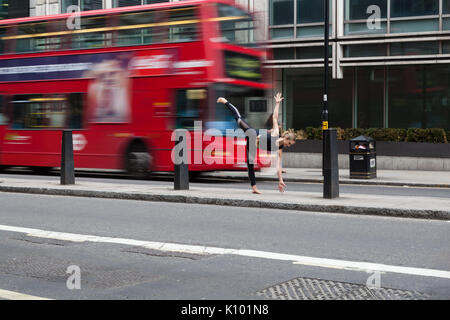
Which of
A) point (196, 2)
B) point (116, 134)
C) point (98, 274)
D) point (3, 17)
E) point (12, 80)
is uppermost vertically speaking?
point (3, 17)

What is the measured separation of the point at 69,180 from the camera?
14.7m

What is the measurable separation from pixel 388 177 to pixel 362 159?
121cm

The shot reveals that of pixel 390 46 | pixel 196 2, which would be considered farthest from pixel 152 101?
pixel 390 46

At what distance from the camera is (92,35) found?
1888 centimetres

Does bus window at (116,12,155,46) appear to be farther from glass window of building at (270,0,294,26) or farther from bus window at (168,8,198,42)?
glass window of building at (270,0,294,26)

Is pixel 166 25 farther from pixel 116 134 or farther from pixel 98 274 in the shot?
pixel 98 274

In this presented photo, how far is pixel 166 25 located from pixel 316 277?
12.5 m

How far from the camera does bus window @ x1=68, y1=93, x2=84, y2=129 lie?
62.9ft

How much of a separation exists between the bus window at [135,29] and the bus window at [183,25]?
651 mm

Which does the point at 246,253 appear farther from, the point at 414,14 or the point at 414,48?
the point at 414,14

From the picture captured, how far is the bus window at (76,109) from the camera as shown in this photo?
19.2m

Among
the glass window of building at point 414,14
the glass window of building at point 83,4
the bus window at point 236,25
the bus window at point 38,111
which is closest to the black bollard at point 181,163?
the bus window at point 236,25

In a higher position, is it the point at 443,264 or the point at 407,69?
the point at 407,69

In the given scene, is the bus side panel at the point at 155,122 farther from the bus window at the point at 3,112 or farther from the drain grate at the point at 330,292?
the drain grate at the point at 330,292
